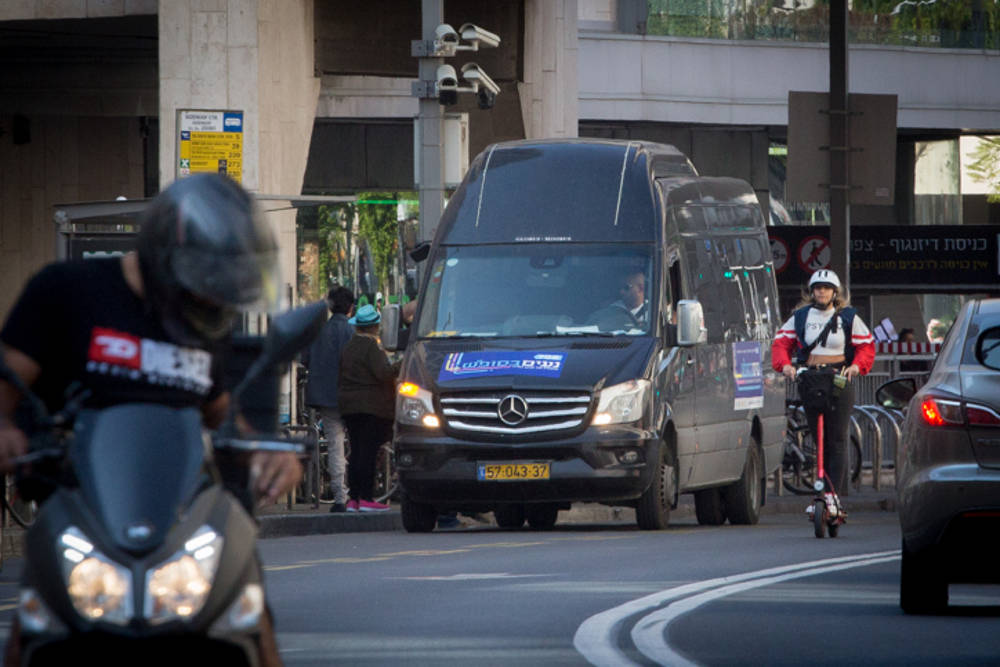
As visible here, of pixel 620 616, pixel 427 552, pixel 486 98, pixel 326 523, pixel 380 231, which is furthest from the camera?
pixel 380 231

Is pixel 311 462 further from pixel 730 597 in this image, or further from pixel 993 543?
pixel 993 543

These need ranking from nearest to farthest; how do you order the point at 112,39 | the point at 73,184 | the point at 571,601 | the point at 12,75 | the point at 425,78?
the point at 571,601 < the point at 425,78 < the point at 112,39 < the point at 12,75 < the point at 73,184

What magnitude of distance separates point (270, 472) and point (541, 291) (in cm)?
1227

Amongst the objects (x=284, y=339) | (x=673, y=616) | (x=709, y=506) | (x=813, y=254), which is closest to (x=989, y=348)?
(x=673, y=616)

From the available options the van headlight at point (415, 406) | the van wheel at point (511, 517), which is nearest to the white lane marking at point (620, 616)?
the van headlight at point (415, 406)

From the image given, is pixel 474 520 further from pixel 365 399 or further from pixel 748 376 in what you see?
pixel 748 376

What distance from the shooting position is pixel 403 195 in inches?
1602

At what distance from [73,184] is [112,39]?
587 centimetres

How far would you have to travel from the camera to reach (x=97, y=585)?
14.6 ft

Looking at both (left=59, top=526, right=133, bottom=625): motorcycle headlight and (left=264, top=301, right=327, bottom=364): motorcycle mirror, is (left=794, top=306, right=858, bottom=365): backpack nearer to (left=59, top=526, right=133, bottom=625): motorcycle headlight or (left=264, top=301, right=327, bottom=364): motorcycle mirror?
(left=264, top=301, right=327, bottom=364): motorcycle mirror

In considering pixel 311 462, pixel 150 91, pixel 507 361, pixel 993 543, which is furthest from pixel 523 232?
pixel 150 91

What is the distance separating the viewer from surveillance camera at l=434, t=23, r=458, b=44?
21.2 m

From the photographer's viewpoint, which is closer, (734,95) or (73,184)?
(73,184)

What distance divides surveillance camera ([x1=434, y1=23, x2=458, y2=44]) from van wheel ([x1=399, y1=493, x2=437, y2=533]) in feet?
17.5
